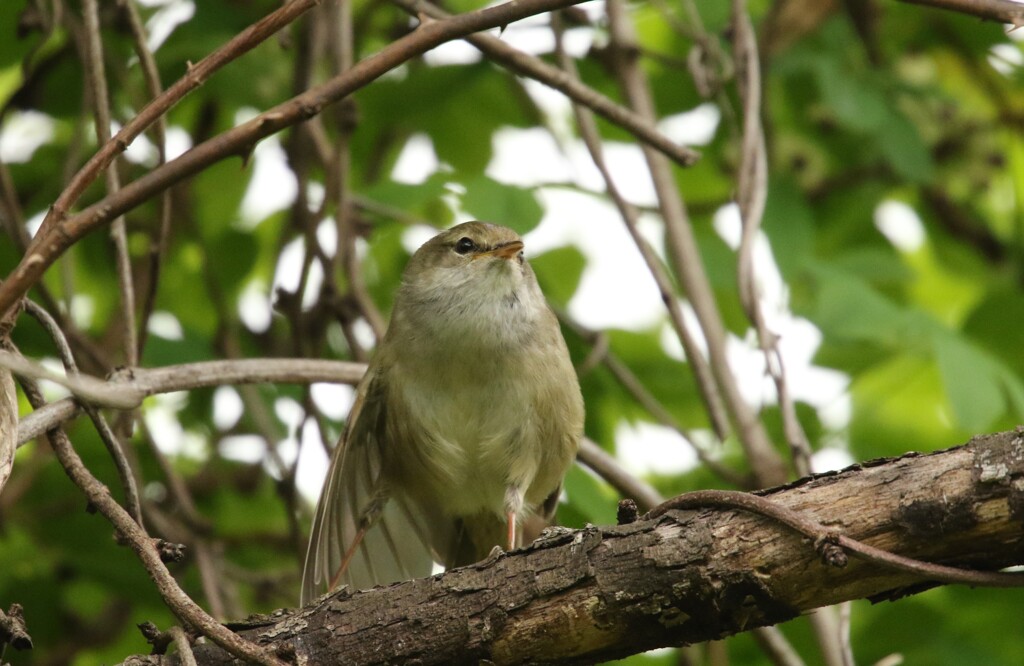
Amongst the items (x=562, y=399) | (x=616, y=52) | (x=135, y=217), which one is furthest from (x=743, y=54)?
(x=135, y=217)

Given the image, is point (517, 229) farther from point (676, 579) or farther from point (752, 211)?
point (676, 579)

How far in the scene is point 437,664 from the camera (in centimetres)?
247

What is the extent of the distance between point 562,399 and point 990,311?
1.90 metres

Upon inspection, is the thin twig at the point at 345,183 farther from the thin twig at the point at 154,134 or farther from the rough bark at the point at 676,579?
the rough bark at the point at 676,579

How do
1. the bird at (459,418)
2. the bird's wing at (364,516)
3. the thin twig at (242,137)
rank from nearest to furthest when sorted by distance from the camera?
the thin twig at (242,137)
the bird's wing at (364,516)
the bird at (459,418)

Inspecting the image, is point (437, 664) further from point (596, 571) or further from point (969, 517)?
point (969, 517)

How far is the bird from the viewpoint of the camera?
13.4 feet

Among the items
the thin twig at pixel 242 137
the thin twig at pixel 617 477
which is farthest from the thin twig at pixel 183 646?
the thin twig at pixel 617 477

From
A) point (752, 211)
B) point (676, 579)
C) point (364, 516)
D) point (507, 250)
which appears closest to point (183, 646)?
point (676, 579)

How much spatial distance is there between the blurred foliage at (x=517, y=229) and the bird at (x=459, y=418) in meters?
0.21

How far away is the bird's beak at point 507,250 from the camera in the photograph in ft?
14.0

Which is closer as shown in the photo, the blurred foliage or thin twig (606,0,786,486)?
thin twig (606,0,786,486)

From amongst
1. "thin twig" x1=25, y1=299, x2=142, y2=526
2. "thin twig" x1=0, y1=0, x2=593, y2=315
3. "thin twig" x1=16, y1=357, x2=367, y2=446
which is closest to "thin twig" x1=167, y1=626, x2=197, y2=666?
"thin twig" x1=25, y1=299, x2=142, y2=526

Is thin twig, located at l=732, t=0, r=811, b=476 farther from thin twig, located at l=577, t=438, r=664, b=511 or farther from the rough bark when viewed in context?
the rough bark
